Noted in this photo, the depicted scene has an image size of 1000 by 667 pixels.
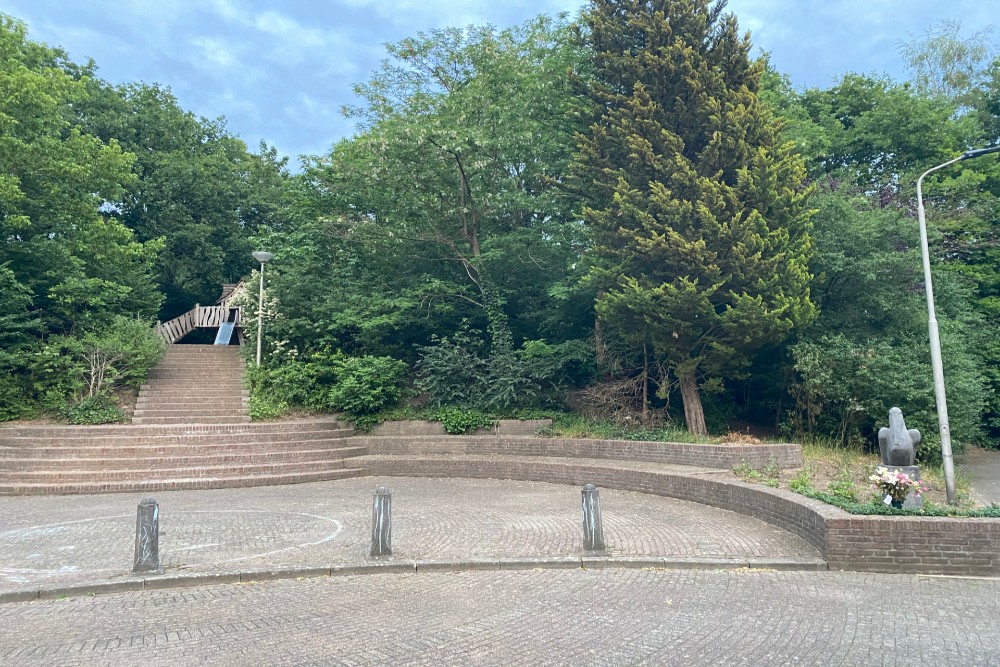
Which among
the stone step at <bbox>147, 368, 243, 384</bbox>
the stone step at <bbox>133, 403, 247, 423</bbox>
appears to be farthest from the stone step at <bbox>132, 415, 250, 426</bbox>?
the stone step at <bbox>147, 368, 243, 384</bbox>

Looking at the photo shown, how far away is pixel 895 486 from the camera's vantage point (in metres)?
7.12

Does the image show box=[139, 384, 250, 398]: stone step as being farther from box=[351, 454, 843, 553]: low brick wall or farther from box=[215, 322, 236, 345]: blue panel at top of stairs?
box=[215, 322, 236, 345]: blue panel at top of stairs

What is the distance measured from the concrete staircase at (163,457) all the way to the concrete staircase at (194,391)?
148cm

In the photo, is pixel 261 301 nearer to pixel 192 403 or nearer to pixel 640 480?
pixel 192 403

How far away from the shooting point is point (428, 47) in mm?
19172

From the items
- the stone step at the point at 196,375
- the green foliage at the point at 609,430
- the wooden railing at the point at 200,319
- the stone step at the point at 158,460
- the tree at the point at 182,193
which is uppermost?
the tree at the point at 182,193

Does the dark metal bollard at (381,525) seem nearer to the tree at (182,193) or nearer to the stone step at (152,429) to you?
the stone step at (152,429)

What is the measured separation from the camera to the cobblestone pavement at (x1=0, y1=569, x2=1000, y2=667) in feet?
14.4

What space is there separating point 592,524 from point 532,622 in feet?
7.13

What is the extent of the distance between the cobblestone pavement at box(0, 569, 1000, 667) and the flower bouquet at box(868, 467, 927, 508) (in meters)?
1.11

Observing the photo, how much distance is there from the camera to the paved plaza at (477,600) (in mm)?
4477

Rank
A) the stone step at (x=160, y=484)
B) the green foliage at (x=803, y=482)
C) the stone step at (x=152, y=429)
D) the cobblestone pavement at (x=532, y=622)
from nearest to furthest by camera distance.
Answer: the cobblestone pavement at (x=532, y=622)
the green foliage at (x=803, y=482)
the stone step at (x=160, y=484)
the stone step at (x=152, y=429)

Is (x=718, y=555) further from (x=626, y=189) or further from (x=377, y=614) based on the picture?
(x=626, y=189)

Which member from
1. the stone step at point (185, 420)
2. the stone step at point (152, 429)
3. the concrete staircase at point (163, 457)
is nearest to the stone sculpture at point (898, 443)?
the concrete staircase at point (163, 457)
